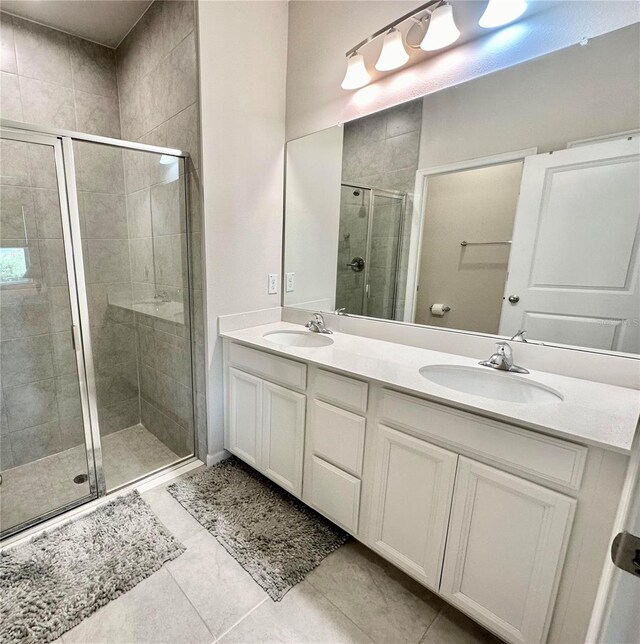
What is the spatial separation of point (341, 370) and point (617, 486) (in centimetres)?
83

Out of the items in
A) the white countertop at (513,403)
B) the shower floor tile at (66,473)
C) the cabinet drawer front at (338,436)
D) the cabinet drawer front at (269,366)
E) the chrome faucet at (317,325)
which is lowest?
the shower floor tile at (66,473)

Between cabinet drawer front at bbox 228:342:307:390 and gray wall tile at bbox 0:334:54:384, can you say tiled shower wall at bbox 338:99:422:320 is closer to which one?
cabinet drawer front at bbox 228:342:307:390

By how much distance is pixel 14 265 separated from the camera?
Result: 184 centimetres

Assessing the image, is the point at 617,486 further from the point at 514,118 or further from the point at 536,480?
the point at 514,118

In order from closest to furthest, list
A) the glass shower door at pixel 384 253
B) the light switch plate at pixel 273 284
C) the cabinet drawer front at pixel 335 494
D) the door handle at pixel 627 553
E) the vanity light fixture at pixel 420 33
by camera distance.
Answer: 1. the door handle at pixel 627 553
2. the vanity light fixture at pixel 420 33
3. the cabinet drawer front at pixel 335 494
4. the glass shower door at pixel 384 253
5. the light switch plate at pixel 273 284

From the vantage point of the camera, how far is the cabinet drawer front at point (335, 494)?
1335mm

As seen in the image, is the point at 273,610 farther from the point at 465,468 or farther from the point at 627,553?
the point at 627,553

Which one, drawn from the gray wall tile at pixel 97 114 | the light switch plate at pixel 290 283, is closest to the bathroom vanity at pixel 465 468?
the light switch plate at pixel 290 283

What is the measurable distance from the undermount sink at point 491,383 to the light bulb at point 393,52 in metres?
1.37

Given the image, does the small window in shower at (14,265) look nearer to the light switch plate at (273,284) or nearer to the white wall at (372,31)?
the light switch plate at (273,284)

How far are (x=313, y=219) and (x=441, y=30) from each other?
1070mm

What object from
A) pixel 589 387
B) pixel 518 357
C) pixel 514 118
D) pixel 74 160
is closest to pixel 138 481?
pixel 74 160

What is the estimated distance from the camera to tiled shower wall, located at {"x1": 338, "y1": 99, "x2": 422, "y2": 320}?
61.5 inches

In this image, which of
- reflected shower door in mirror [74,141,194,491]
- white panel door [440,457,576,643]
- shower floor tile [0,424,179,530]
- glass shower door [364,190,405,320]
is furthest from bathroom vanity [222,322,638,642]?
shower floor tile [0,424,179,530]
